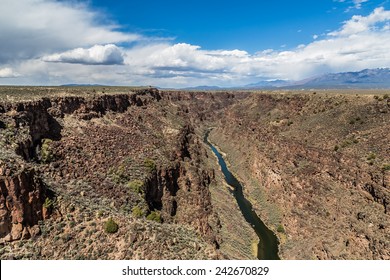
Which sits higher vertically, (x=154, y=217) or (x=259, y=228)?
(x=154, y=217)

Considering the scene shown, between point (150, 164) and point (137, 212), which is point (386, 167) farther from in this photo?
point (137, 212)

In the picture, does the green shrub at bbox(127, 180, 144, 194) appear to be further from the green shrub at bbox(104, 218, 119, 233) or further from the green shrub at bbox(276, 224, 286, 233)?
the green shrub at bbox(276, 224, 286, 233)

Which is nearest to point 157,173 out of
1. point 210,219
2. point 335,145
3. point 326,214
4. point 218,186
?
point 210,219

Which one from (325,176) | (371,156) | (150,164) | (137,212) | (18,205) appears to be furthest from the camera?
(325,176)

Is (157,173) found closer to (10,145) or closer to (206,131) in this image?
(10,145)

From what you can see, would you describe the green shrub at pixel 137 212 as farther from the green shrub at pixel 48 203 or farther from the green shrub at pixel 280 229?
the green shrub at pixel 280 229

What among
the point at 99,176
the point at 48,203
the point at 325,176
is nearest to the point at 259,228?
the point at 325,176

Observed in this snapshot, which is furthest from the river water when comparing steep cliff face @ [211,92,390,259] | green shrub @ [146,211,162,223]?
green shrub @ [146,211,162,223]
